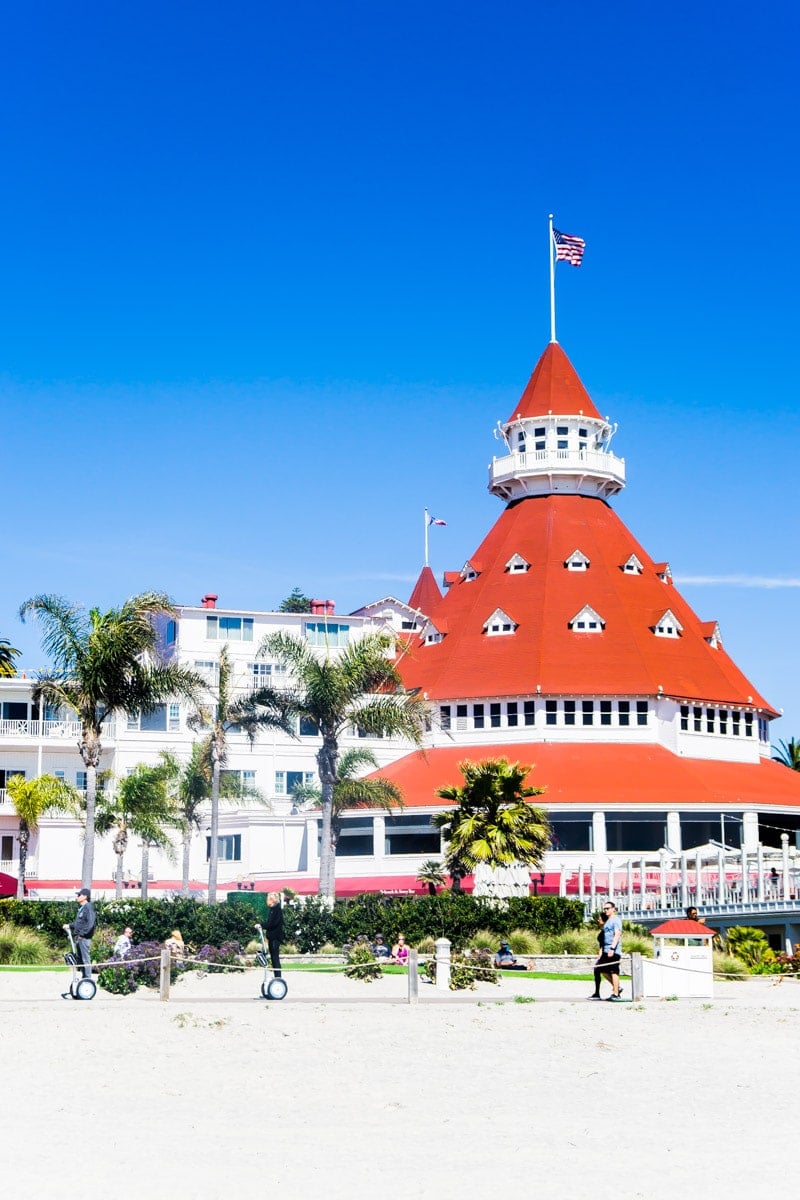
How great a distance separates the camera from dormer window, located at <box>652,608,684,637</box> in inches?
2763

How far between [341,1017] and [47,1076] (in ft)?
23.0

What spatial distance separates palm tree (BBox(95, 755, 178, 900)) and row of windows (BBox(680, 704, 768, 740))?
22505mm

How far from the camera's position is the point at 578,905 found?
138 ft

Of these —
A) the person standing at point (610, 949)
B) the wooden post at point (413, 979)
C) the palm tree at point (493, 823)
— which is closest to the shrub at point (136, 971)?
the wooden post at point (413, 979)

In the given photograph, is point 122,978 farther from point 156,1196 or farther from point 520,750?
point 520,750

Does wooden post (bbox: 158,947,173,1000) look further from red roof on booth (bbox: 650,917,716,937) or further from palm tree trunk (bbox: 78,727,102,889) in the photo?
palm tree trunk (bbox: 78,727,102,889)

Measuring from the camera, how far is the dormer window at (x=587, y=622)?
2712 inches

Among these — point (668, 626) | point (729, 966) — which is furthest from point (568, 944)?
point (668, 626)

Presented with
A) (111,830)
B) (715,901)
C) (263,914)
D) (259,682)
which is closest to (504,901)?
(263,914)

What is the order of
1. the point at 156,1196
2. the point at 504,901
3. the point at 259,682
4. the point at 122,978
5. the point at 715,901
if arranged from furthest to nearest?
the point at 259,682, the point at 715,901, the point at 504,901, the point at 122,978, the point at 156,1196

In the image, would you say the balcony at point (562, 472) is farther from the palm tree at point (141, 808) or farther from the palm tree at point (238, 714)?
the palm tree at point (238, 714)

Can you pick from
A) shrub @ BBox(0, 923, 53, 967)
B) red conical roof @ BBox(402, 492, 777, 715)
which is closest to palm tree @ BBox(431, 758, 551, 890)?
shrub @ BBox(0, 923, 53, 967)

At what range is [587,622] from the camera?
226 feet

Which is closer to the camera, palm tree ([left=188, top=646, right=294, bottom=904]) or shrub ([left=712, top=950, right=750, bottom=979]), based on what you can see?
shrub ([left=712, top=950, right=750, bottom=979])
